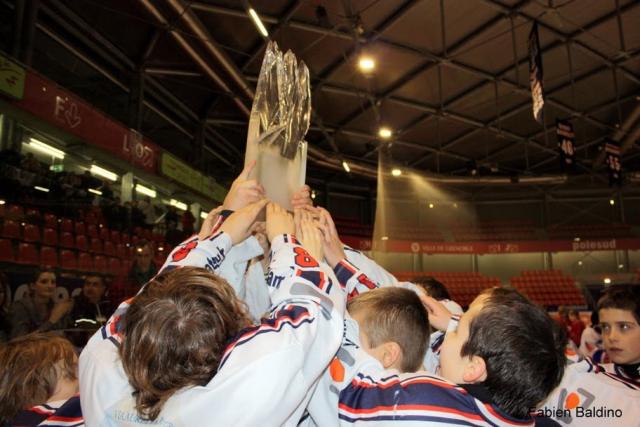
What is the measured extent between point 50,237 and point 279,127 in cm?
446

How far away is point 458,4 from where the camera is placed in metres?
8.51

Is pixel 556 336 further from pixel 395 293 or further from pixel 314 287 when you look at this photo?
pixel 314 287

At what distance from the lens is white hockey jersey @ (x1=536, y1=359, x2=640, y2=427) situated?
1.76 meters

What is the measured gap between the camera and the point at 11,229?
4680mm

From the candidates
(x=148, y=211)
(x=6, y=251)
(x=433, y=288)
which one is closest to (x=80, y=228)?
(x=6, y=251)

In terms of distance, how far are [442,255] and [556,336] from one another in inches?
715

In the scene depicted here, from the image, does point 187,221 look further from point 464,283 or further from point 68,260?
point 464,283

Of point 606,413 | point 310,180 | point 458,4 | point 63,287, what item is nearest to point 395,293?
point 606,413

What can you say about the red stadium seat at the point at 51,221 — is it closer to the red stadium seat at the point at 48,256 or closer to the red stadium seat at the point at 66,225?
the red stadium seat at the point at 66,225

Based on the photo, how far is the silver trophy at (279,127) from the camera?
1479mm

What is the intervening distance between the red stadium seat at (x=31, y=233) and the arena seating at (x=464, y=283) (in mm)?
11834

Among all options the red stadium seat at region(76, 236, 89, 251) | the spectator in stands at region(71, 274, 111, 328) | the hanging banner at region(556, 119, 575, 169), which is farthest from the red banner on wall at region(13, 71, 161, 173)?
the hanging banner at region(556, 119, 575, 169)

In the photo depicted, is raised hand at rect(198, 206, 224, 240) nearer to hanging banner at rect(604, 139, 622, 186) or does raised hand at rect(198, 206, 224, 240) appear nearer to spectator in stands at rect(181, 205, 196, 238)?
spectator in stands at rect(181, 205, 196, 238)

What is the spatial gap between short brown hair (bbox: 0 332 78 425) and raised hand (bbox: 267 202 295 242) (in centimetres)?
97
